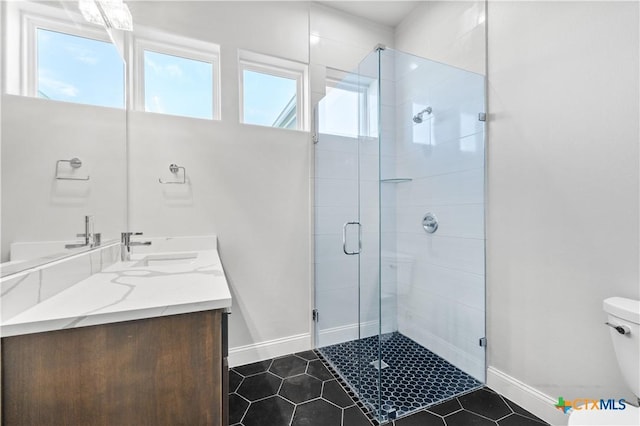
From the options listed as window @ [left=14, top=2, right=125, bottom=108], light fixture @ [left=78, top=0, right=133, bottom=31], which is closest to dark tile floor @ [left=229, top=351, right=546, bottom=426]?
window @ [left=14, top=2, right=125, bottom=108]

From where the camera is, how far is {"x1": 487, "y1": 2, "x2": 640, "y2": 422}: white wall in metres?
1.29

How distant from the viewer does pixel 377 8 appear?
2.49 metres

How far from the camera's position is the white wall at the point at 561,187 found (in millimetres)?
1287

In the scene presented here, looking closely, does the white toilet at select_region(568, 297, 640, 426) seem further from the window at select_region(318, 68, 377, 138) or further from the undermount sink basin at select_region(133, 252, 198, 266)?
the undermount sink basin at select_region(133, 252, 198, 266)

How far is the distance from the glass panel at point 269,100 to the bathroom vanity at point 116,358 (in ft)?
5.56

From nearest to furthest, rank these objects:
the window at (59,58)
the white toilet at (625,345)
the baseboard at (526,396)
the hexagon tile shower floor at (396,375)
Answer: the window at (59,58) → the white toilet at (625,345) → the baseboard at (526,396) → the hexagon tile shower floor at (396,375)

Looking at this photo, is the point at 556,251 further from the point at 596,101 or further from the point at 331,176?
the point at 331,176

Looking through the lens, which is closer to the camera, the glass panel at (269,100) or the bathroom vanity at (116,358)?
the bathroom vanity at (116,358)

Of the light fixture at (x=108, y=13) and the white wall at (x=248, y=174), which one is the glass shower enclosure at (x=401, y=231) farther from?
the light fixture at (x=108, y=13)

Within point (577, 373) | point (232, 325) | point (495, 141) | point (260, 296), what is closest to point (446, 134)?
point (495, 141)

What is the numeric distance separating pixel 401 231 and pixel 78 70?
6.89 ft

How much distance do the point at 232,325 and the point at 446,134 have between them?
215cm

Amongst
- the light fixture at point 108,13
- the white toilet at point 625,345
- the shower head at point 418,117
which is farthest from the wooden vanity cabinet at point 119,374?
the shower head at point 418,117

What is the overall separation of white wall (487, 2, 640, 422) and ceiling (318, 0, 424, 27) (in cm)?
91
